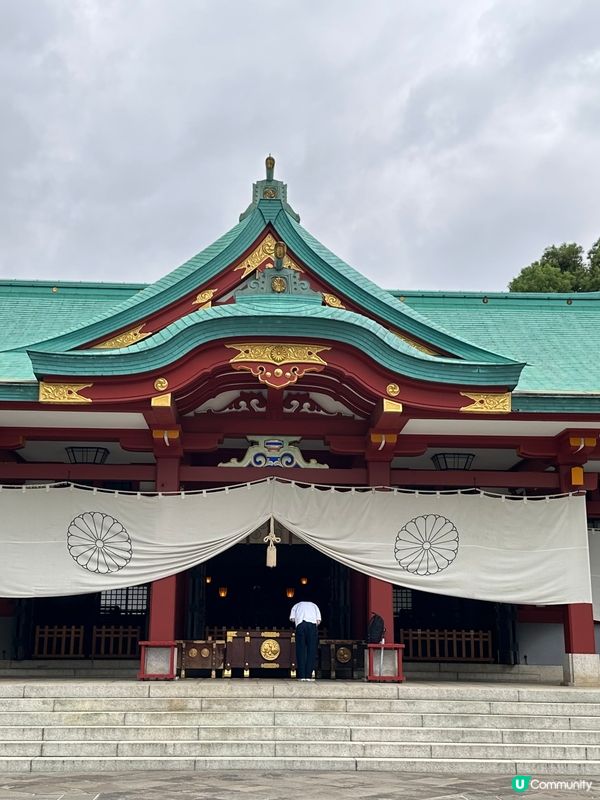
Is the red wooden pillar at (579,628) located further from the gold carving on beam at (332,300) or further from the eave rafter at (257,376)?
the gold carving on beam at (332,300)

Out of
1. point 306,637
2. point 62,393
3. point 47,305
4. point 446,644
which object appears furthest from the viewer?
point 47,305

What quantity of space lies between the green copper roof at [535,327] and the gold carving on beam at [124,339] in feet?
19.1

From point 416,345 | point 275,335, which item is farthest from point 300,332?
point 416,345

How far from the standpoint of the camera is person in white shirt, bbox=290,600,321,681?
39.7 feet

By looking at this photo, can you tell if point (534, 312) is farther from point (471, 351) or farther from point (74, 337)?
point (74, 337)

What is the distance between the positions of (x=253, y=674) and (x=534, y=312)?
859 cm

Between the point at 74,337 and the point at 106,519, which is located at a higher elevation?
the point at 74,337

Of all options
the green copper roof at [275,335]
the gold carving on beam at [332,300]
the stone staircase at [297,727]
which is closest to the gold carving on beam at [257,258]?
the gold carving on beam at [332,300]

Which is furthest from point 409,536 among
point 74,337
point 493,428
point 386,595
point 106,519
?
point 74,337

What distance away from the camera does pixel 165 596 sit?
40.5 ft

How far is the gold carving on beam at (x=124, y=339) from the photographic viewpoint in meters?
12.8

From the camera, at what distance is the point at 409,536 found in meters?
12.6

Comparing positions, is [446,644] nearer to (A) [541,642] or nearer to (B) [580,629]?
(A) [541,642]

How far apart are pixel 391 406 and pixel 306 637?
3448mm
